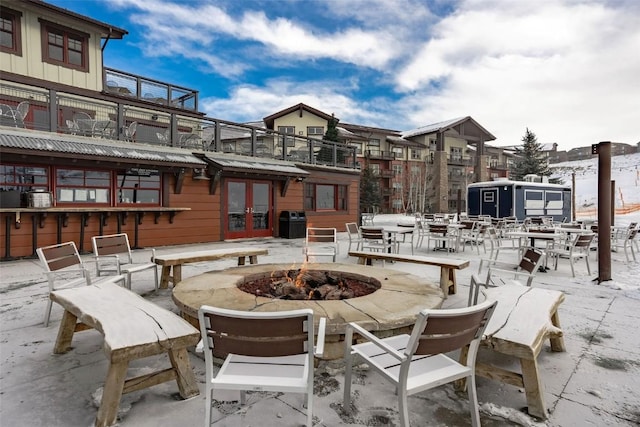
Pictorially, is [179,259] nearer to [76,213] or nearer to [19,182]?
[76,213]

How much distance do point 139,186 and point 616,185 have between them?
51917 millimetres

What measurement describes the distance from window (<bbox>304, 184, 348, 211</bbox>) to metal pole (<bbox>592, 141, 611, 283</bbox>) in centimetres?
959

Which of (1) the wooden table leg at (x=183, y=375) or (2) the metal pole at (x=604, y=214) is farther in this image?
(2) the metal pole at (x=604, y=214)

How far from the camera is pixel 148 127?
45.8 ft

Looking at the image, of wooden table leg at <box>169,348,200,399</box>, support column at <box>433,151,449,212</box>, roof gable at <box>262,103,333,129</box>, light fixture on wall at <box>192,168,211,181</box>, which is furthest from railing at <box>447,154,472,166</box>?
wooden table leg at <box>169,348,200,399</box>

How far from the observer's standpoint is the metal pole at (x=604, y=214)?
541cm

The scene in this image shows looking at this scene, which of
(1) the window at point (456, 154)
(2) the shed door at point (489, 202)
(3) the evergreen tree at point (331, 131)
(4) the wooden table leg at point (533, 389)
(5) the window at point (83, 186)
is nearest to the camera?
(4) the wooden table leg at point (533, 389)

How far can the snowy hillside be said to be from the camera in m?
28.7

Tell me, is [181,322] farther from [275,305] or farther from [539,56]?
[539,56]

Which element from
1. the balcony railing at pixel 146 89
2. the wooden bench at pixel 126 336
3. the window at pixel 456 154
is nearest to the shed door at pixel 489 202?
the balcony railing at pixel 146 89

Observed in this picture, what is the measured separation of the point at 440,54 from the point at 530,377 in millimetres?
12817

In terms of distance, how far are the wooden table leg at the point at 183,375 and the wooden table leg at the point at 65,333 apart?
124 centimetres

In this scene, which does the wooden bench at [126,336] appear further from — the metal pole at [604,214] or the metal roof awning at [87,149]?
the metal pole at [604,214]

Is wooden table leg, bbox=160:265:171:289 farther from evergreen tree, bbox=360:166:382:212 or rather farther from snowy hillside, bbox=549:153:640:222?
snowy hillside, bbox=549:153:640:222
